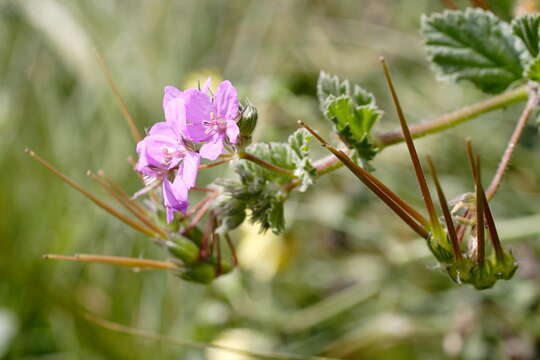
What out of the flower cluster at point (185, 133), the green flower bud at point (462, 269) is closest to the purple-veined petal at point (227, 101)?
the flower cluster at point (185, 133)

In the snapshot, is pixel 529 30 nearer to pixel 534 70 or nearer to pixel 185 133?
pixel 534 70

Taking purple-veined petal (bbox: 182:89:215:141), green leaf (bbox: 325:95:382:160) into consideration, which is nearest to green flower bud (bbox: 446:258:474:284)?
green leaf (bbox: 325:95:382:160)

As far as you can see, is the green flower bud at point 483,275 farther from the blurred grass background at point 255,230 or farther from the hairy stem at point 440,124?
the blurred grass background at point 255,230

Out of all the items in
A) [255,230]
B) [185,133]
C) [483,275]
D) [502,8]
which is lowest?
[483,275]

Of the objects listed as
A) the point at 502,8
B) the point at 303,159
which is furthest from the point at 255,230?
the point at 303,159

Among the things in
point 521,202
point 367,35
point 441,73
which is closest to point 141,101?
point 367,35
